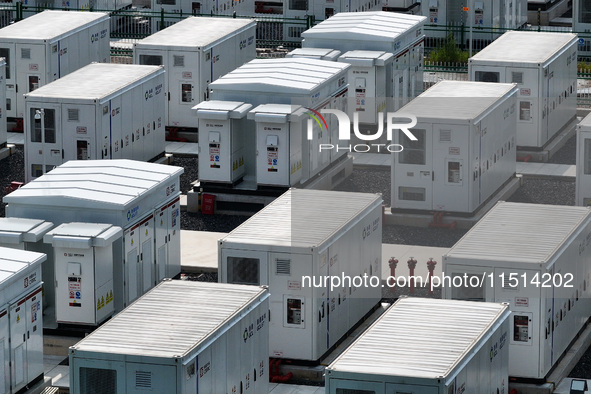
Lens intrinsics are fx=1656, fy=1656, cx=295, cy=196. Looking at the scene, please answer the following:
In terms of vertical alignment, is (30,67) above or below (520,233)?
above

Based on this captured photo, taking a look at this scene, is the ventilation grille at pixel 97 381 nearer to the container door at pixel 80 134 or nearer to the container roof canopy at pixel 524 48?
the container door at pixel 80 134

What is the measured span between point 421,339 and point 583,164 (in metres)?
12.5

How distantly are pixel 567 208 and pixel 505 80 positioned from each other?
11.5 meters

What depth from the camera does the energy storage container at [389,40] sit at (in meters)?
44.1

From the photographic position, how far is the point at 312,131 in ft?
125

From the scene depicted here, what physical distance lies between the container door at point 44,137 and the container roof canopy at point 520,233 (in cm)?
1176

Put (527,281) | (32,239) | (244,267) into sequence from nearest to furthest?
(527,281) < (244,267) < (32,239)

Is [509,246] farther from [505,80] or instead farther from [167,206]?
[505,80]

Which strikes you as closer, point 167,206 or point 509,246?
point 509,246

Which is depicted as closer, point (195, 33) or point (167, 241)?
point (167, 241)

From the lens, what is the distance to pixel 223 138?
123ft

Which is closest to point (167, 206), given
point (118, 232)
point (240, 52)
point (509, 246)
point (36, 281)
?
point (118, 232)

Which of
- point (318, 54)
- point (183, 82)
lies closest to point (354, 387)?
point (318, 54)

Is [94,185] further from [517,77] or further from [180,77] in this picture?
[517,77]
